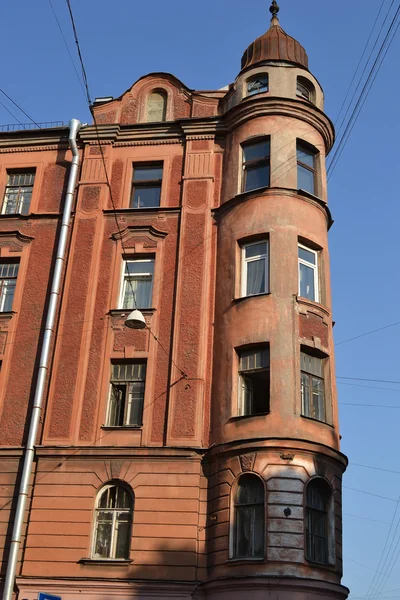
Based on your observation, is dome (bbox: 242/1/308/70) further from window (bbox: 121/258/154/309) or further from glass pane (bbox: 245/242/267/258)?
window (bbox: 121/258/154/309)

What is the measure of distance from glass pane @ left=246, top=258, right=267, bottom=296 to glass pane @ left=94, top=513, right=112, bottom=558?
Answer: 767cm

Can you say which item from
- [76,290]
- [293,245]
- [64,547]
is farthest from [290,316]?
[64,547]

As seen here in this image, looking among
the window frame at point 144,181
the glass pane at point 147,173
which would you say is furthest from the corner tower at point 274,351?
the glass pane at point 147,173

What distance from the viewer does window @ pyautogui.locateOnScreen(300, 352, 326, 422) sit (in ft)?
66.0

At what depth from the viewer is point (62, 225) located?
23938mm

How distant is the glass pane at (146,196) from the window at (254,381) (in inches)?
266

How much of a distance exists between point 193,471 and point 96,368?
440 centimetres

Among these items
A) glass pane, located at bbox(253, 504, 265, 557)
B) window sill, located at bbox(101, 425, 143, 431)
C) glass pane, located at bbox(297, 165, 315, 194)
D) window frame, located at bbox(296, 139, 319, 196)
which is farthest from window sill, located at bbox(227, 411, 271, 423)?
window frame, located at bbox(296, 139, 319, 196)

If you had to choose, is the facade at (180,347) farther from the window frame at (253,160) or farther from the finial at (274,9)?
the finial at (274,9)

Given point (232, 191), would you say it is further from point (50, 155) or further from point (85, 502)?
point (85, 502)

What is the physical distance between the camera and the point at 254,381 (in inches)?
810

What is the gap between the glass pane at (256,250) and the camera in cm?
2226

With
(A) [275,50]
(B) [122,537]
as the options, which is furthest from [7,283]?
(A) [275,50]

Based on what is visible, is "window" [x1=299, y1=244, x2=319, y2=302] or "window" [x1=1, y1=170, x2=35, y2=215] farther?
"window" [x1=1, y1=170, x2=35, y2=215]
